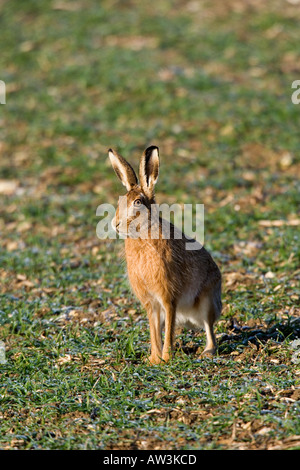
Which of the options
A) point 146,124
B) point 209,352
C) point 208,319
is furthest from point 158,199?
point 209,352

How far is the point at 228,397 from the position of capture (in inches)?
186

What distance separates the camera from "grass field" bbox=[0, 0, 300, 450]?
4.67m

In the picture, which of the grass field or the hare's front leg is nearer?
the grass field

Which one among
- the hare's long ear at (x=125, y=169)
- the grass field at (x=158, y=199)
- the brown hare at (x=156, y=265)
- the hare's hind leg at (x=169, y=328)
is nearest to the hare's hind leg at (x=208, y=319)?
the brown hare at (x=156, y=265)

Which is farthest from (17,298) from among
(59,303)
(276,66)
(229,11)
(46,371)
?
(229,11)

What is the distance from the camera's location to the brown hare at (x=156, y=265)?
16.8 ft

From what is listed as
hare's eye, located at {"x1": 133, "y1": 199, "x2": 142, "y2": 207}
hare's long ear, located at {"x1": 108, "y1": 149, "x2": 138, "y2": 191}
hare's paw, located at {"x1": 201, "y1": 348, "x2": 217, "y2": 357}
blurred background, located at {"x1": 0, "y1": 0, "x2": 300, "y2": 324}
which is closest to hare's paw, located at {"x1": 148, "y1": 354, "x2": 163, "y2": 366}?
hare's paw, located at {"x1": 201, "y1": 348, "x2": 217, "y2": 357}

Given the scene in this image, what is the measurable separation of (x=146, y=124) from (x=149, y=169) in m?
5.79

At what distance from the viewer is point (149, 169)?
517 centimetres

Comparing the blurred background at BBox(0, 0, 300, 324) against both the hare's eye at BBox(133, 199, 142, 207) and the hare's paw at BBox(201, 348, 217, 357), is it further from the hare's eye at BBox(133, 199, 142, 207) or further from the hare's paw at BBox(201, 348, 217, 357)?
the hare's eye at BBox(133, 199, 142, 207)

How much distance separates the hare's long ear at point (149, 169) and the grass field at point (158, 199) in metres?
1.30

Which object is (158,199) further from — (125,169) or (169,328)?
(169,328)
